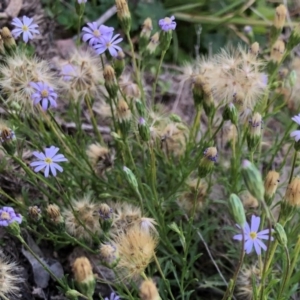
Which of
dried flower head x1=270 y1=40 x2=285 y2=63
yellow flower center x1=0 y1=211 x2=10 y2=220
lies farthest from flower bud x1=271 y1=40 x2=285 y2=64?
yellow flower center x1=0 y1=211 x2=10 y2=220

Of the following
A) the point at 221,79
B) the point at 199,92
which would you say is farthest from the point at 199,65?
the point at 199,92

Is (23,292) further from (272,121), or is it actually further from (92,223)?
(272,121)

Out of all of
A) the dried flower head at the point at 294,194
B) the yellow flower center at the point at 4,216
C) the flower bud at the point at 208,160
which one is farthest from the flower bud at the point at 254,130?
the yellow flower center at the point at 4,216

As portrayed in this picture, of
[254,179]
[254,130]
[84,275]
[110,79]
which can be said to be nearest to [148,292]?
[84,275]

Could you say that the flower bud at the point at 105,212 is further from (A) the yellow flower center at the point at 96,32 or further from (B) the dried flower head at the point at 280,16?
(B) the dried flower head at the point at 280,16

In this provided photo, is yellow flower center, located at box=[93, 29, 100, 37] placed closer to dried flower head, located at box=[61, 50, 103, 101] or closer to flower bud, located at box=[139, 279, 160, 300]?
dried flower head, located at box=[61, 50, 103, 101]

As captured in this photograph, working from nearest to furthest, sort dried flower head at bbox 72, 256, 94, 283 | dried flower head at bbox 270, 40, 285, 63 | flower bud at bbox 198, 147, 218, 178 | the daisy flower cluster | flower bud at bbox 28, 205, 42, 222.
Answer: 1. dried flower head at bbox 72, 256, 94, 283
2. flower bud at bbox 198, 147, 218, 178
3. flower bud at bbox 28, 205, 42, 222
4. the daisy flower cluster
5. dried flower head at bbox 270, 40, 285, 63

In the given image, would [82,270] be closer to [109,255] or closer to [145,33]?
[109,255]
